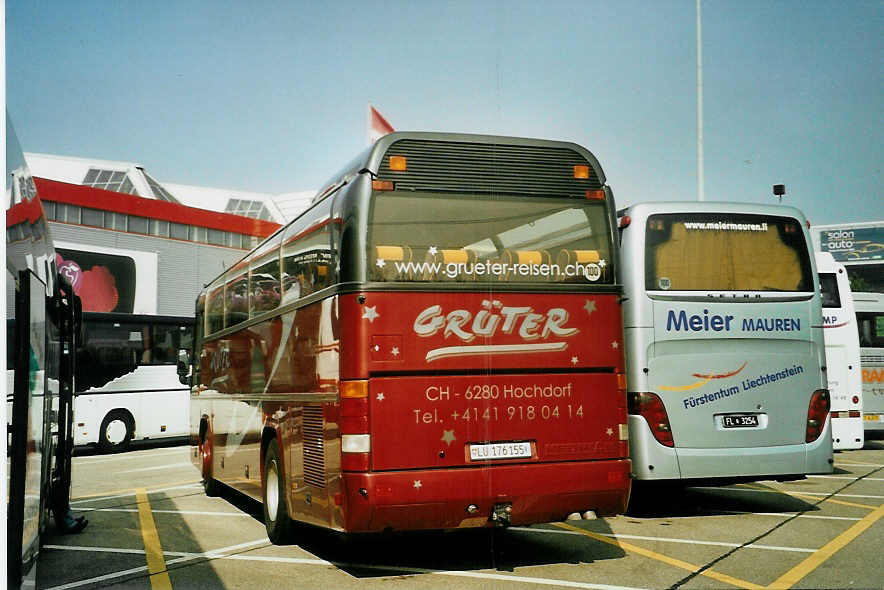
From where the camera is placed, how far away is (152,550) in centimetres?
843

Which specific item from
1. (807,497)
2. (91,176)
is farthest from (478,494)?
(91,176)

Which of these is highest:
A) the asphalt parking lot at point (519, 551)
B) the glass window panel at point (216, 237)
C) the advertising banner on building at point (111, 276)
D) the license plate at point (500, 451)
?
the glass window panel at point (216, 237)

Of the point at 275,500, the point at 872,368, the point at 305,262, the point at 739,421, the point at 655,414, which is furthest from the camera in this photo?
the point at 872,368

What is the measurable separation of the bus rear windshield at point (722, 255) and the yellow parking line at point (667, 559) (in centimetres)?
257

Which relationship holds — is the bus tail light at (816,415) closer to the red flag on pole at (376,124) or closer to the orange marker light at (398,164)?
the orange marker light at (398,164)

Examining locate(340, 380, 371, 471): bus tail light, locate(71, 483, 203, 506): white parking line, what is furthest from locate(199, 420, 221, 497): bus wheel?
locate(340, 380, 371, 471): bus tail light

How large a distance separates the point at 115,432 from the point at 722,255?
1635 centimetres

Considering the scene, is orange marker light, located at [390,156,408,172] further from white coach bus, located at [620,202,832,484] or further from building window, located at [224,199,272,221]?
building window, located at [224,199,272,221]

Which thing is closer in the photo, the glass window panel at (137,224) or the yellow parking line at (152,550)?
the yellow parking line at (152,550)

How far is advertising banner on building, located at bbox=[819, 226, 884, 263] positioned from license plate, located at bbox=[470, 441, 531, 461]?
76621mm

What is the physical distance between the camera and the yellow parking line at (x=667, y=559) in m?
6.51

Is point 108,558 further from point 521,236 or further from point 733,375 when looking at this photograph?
point 733,375

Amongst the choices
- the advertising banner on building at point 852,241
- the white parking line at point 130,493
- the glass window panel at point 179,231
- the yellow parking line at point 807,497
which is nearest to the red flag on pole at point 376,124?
the white parking line at point 130,493

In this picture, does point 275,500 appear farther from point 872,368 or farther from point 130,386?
point 872,368
